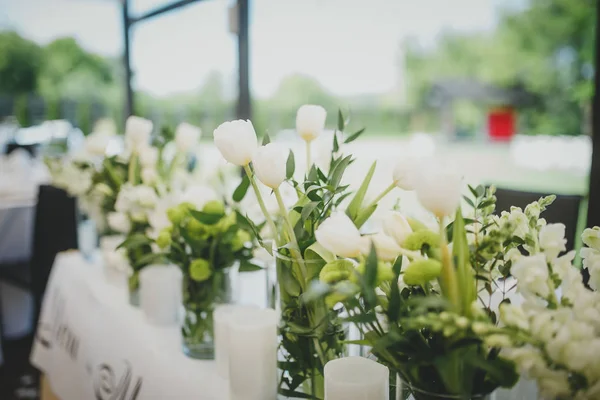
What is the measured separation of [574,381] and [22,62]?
A: 2335cm

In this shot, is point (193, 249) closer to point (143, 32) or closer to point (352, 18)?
point (143, 32)

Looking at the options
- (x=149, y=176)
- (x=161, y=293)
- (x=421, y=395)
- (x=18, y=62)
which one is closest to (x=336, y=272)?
(x=421, y=395)

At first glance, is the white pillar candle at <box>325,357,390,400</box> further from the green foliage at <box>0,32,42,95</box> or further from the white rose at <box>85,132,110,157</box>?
the green foliage at <box>0,32,42,95</box>

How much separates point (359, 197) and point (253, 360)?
262 mm

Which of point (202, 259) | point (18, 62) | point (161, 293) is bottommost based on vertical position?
point (161, 293)

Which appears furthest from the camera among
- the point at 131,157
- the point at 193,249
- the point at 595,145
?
the point at 131,157

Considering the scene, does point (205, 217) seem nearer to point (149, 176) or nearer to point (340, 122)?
point (340, 122)

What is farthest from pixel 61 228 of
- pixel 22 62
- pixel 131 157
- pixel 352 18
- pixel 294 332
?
pixel 352 18

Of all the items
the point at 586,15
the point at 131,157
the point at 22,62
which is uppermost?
the point at 586,15

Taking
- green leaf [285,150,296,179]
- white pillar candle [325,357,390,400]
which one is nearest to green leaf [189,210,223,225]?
green leaf [285,150,296,179]

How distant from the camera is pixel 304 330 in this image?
640 mm

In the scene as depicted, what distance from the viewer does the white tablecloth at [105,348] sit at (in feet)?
2.92

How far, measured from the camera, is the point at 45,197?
2148mm

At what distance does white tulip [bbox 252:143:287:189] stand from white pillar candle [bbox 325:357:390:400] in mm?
225
